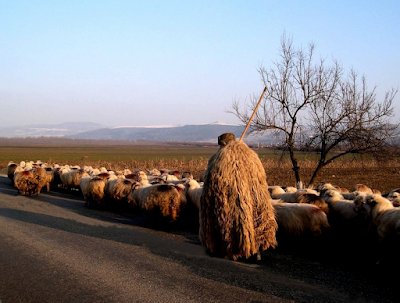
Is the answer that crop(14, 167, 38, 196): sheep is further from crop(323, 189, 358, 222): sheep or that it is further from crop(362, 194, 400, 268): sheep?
crop(362, 194, 400, 268): sheep

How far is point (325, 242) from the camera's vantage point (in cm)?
759

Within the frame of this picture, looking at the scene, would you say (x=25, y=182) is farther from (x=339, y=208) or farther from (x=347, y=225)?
(x=347, y=225)

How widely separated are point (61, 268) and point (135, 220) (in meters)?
5.24

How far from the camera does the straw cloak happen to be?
6.07 meters

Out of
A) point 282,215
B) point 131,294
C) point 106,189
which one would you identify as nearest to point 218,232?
point 131,294

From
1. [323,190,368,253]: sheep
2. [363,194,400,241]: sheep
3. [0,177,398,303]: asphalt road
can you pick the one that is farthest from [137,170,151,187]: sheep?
[363,194,400,241]: sheep

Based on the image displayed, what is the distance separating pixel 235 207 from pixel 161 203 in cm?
497

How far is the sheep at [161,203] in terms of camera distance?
10.7m

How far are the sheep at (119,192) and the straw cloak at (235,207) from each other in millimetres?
7372

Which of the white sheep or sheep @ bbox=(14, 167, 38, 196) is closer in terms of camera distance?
the white sheep

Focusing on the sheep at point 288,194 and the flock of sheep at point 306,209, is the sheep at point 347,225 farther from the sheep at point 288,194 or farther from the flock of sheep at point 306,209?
the sheep at point 288,194

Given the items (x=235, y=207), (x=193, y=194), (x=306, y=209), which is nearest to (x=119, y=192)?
(x=193, y=194)

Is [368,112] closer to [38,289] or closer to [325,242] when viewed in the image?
[325,242]

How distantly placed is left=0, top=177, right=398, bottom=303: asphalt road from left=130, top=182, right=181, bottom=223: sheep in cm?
101
